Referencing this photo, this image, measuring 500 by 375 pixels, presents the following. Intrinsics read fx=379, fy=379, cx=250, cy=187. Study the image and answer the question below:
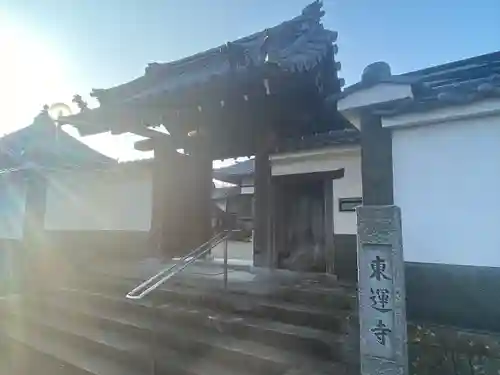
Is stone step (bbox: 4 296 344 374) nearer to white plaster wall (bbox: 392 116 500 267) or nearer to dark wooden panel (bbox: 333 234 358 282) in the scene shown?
white plaster wall (bbox: 392 116 500 267)

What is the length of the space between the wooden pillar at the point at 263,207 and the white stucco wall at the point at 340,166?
0.43 m

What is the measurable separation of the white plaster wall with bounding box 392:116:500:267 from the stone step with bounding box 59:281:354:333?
1146 millimetres

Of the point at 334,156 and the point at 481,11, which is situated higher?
the point at 481,11

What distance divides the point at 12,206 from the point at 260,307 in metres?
8.81

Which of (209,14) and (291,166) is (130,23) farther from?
(291,166)

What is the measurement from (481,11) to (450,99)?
262 centimetres

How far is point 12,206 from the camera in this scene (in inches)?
414

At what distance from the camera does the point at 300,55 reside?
5.41 metres

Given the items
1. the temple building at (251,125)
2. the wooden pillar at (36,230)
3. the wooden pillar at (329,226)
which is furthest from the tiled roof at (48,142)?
the wooden pillar at (329,226)

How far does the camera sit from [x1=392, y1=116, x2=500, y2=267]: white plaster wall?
362 cm

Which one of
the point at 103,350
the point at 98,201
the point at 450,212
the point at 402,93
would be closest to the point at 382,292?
the point at 450,212

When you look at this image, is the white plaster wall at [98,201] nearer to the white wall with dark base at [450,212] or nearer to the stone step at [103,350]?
the stone step at [103,350]

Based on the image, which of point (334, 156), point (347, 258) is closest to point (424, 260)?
point (347, 258)

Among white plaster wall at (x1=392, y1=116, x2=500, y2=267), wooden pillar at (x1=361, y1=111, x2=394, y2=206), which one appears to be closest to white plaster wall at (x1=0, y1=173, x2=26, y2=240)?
wooden pillar at (x1=361, y1=111, x2=394, y2=206)
